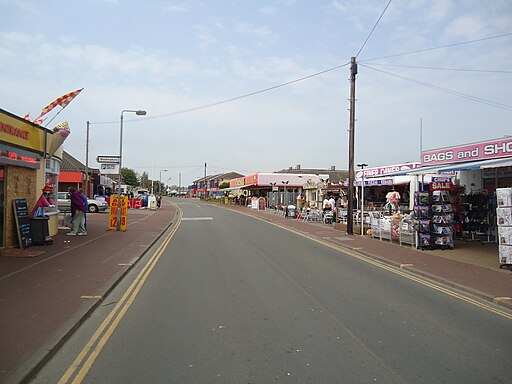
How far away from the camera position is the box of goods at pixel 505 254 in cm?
999

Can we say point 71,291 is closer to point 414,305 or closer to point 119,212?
point 414,305

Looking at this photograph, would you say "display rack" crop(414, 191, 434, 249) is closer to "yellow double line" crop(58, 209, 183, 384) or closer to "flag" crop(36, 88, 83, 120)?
"yellow double line" crop(58, 209, 183, 384)

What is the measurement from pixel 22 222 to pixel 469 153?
16.0 meters

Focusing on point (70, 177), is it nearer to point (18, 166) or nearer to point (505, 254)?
point (18, 166)

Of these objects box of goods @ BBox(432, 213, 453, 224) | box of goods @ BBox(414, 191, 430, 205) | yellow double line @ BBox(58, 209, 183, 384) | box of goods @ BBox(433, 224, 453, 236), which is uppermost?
box of goods @ BBox(414, 191, 430, 205)

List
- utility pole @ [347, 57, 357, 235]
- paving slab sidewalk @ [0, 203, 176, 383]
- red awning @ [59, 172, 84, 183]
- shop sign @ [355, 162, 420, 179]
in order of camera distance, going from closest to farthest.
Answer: paving slab sidewalk @ [0, 203, 176, 383] < utility pole @ [347, 57, 357, 235] < shop sign @ [355, 162, 420, 179] < red awning @ [59, 172, 84, 183]

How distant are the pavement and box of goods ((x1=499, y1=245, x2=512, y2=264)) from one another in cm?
27

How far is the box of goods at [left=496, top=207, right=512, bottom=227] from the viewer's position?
994cm

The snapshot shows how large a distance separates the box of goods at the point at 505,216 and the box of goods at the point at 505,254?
0.52m

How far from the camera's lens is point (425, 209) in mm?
13633

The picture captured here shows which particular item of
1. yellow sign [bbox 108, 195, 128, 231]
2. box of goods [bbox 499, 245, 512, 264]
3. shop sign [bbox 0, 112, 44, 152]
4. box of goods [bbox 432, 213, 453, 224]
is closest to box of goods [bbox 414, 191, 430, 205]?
box of goods [bbox 432, 213, 453, 224]

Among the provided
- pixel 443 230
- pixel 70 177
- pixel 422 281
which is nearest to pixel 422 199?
pixel 443 230

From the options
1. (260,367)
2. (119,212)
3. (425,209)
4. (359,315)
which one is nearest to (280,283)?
(359,315)

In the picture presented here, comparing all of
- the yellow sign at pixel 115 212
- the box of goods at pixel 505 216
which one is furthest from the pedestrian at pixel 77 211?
the box of goods at pixel 505 216
